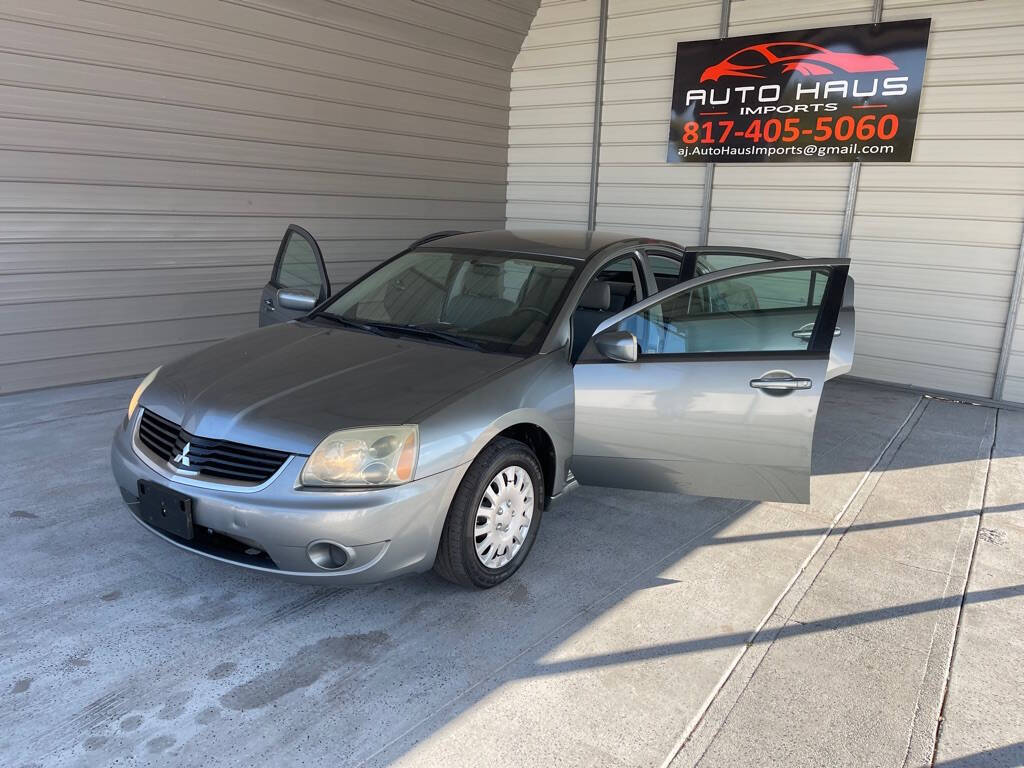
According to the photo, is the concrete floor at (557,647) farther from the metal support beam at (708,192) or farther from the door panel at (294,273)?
the metal support beam at (708,192)

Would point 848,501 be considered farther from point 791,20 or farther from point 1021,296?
point 791,20

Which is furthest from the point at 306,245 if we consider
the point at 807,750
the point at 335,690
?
the point at 807,750

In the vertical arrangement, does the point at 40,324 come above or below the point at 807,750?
above

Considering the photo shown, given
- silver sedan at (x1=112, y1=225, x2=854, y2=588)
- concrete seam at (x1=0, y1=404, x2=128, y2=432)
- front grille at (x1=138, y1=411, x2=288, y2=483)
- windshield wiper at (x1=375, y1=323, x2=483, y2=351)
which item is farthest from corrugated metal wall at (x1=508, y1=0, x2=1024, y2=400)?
front grille at (x1=138, y1=411, x2=288, y2=483)

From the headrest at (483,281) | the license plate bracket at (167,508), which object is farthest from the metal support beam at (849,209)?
the license plate bracket at (167,508)

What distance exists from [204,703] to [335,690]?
0.40 meters

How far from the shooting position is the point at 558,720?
241 cm

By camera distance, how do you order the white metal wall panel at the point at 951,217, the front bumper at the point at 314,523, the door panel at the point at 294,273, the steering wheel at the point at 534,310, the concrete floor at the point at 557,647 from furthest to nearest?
the white metal wall panel at the point at 951,217 → the door panel at the point at 294,273 → the steering wheel at the point at 534,310 → the front bumper at the point at 314,523 → the concrete floor at the point at 557,647

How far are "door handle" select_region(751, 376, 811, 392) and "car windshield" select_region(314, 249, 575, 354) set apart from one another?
96 centimetres

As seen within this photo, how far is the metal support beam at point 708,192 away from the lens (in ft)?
26.2

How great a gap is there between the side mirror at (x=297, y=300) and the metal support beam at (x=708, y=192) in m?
5.48

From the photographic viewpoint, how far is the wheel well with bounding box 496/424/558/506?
3256mm

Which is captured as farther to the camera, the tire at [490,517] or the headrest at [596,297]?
the headrest at [596,297]

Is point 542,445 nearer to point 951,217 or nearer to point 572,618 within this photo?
point 572,618
